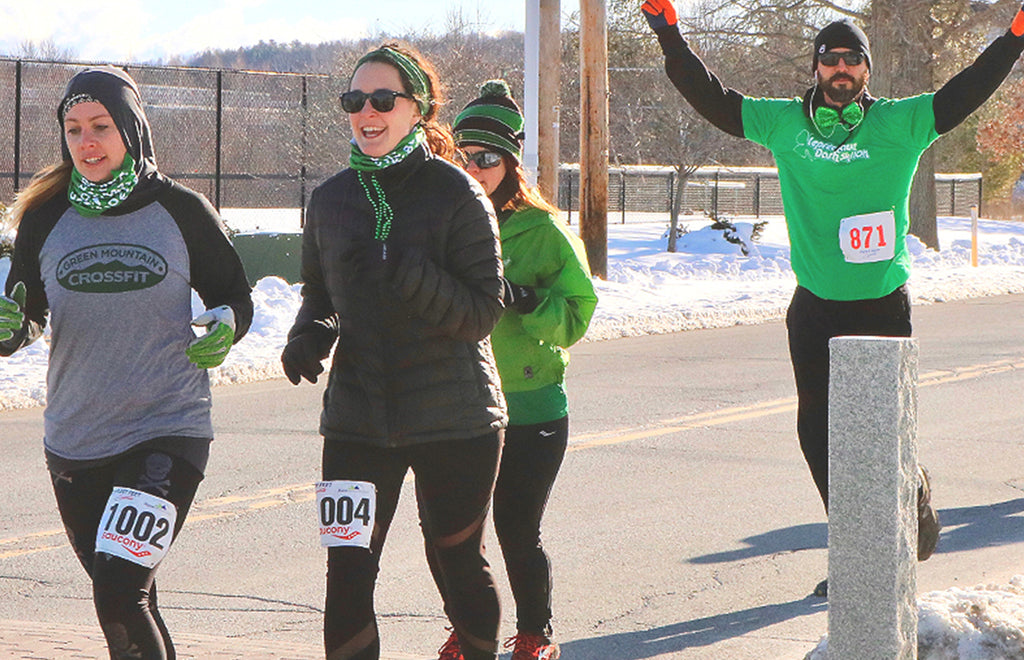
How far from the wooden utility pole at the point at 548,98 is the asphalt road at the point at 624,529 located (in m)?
7.30

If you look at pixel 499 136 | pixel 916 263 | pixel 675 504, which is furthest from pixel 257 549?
pixel 916 263

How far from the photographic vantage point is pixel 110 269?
398 centimetres

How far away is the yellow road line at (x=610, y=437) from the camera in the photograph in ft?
22.5

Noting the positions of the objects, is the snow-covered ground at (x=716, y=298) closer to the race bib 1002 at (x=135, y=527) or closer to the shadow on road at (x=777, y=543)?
the race bib 1002 at (x=135, y=527)

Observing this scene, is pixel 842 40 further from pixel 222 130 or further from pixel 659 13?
pixel 222 130

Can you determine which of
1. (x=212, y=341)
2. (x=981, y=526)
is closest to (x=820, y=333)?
(x=981, y=526)

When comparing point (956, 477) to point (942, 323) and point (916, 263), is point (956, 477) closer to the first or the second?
point (942, 323)

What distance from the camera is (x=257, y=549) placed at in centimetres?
671

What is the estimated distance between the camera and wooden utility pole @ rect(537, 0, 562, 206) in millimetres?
18562

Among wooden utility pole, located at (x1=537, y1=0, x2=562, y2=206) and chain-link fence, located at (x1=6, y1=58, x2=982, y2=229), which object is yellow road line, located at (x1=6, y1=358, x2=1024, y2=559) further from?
chain-link fence, located at (x1=6, y1=58, x2=982, y2=229)

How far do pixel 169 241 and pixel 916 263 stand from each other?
22452 millimetres

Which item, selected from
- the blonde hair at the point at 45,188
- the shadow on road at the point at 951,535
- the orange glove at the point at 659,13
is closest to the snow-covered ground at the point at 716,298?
the shadow on road at the point at 951,535

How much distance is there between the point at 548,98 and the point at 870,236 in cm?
1361

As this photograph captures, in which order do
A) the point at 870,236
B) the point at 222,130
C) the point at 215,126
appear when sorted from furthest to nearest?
1. the point at 222,130
2. the point at 215,126
3. the point at 870,236
